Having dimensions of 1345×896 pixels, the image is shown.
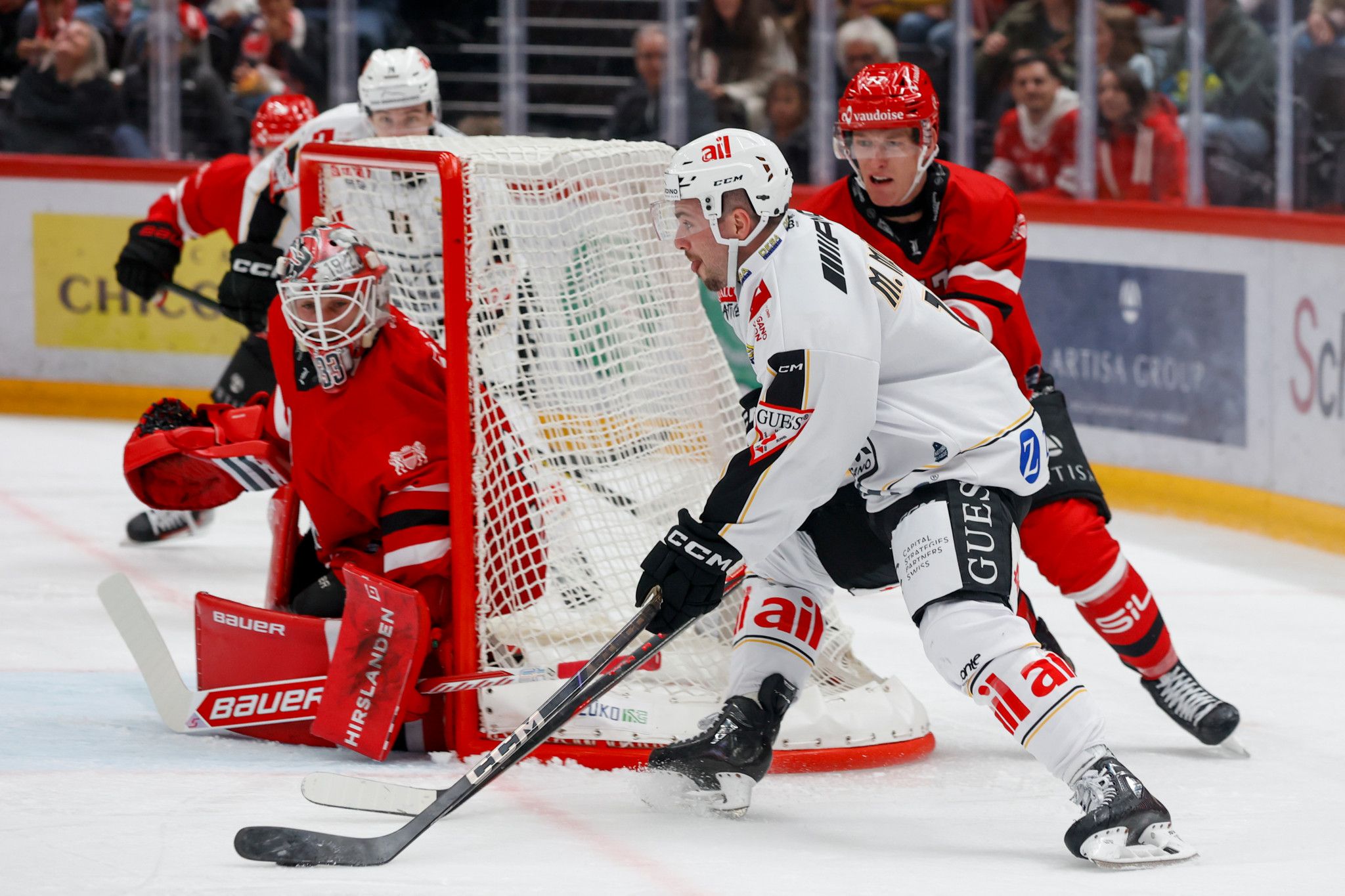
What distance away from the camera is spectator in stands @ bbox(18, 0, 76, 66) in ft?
23.5

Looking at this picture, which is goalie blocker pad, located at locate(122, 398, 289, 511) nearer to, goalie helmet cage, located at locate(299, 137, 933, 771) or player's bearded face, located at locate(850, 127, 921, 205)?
goalie helmet cage, located at locate(299, 137, 933, 771)

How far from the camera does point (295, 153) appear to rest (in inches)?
175

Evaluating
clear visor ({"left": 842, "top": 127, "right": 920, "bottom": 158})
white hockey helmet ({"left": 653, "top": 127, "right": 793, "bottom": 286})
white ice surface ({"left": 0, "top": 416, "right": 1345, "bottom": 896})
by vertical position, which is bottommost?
white ice surface ({"left": 0, "top": 416, "right": 1345, "bottom": 896})

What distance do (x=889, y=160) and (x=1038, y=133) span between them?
3.06 meters

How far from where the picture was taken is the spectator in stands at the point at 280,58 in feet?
23.0

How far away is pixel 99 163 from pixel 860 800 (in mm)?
4781

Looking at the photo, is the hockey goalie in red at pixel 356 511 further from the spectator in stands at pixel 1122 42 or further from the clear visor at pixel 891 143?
the spectator in stands at pixel 1122 42

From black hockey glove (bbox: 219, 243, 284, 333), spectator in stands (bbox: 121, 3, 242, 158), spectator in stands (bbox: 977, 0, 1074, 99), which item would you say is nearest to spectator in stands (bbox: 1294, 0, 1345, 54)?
spectator in stands (bbox: 977, 0, 1074, 99)

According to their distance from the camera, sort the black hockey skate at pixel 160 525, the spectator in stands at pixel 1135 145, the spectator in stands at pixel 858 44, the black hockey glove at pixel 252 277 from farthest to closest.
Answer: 1. the spectator in stands at pixel 858 44
2. the spectator in stands at pixel 1135 145
3. the black hockey skate at pixel 160 525
4. the black hockey glove at pixel 252 277

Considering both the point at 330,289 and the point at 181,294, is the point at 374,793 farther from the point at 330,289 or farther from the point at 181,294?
the point at 181,294

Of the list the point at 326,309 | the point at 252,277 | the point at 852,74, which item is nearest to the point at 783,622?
the point at 326,309

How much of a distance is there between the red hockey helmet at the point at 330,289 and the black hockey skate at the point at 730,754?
839 millimetres

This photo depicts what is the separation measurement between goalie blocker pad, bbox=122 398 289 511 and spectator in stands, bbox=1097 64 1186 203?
3.16 meters

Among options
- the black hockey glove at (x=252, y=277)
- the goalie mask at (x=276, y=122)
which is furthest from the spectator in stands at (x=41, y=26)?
the black hockey glove at (x=252, y=277)
